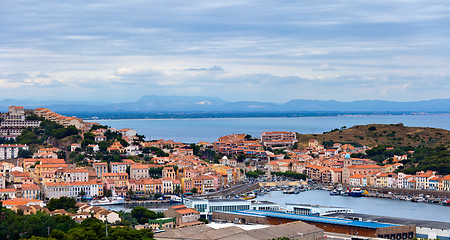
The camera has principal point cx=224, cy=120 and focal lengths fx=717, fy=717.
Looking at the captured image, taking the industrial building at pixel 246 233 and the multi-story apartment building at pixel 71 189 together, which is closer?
the industrial building at pixel 246 233

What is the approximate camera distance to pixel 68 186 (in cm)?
3309

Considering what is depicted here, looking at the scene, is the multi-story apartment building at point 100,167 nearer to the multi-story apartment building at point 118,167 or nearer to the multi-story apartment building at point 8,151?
the multi-story apartment building at point 118,167

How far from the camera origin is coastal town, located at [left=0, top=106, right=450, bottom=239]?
27.7 metres

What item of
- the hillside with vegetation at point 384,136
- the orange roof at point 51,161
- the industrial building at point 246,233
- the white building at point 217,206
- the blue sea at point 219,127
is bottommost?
the white building at point 217,206

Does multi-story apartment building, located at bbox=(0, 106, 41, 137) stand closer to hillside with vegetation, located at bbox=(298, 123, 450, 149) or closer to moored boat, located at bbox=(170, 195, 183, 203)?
moored boat, located at bbox=(170, 195, 183, 203)

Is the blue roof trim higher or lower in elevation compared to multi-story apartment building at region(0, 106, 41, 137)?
lower

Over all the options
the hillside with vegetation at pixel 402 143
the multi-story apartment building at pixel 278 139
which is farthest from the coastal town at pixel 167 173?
the multi-story apartment building at pixel 278 139

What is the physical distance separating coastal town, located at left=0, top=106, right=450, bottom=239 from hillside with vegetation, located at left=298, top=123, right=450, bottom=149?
11.8ft

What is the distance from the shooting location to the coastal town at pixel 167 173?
27656mm

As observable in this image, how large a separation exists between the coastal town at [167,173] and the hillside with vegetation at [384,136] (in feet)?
11.8

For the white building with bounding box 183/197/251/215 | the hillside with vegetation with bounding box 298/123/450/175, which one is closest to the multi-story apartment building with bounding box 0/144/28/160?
the white building with bounding box 183/197/251/215

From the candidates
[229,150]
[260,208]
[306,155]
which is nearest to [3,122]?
[229,150]

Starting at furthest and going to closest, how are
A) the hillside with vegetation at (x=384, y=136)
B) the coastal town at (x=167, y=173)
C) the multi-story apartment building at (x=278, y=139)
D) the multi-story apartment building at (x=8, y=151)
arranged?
the multi-story apartment building at (x=278, y=139) < the hillside with vegetation at (x=384, y=136) < the multi-story apartment building at (x=8, y=151) < the coastal town at (x=167, y=173)

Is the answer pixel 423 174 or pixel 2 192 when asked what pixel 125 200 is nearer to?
pixel 2 192
